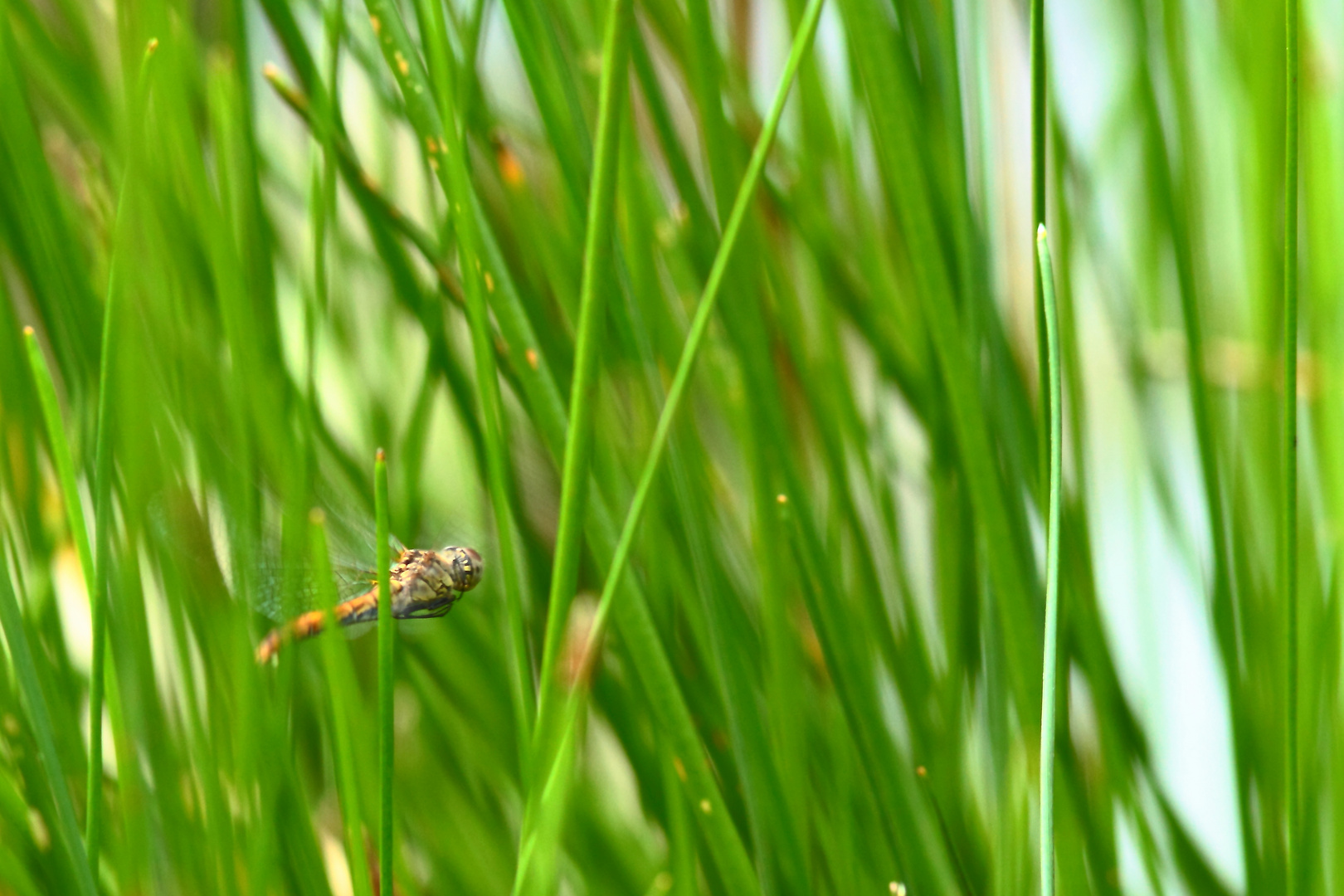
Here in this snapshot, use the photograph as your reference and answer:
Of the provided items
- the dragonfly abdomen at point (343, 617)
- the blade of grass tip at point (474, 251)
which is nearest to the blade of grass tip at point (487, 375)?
the blade of grass tip at point (474, 251)

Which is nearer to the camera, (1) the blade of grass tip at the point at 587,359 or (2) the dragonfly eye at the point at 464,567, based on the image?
(1) the blade of grass tip at the point at 587,359

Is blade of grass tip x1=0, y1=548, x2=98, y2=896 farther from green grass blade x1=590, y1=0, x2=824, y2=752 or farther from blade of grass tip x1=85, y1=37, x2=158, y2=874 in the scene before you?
green grass blade x1=590, y1=0, x2=824, y2=752

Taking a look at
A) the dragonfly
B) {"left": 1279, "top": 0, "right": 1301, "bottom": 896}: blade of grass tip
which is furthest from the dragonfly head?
{"left": 1279, "top": 0, "right": 1301, "bottom": 896}: blade of grass tip

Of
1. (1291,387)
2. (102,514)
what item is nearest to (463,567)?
(102,514)

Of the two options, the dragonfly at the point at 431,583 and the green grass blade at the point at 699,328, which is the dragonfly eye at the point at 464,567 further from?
the green grass blade at the point at 699,328

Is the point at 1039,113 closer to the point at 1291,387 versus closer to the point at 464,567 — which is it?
the point at 1291,387

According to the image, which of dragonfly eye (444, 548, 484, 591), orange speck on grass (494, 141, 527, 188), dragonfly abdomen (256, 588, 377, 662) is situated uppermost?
orange speck on grass (494, 141, 527, 188)

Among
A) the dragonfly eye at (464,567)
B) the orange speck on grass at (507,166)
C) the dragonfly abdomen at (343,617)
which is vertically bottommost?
the dragonfly abdomen at (343,617)
